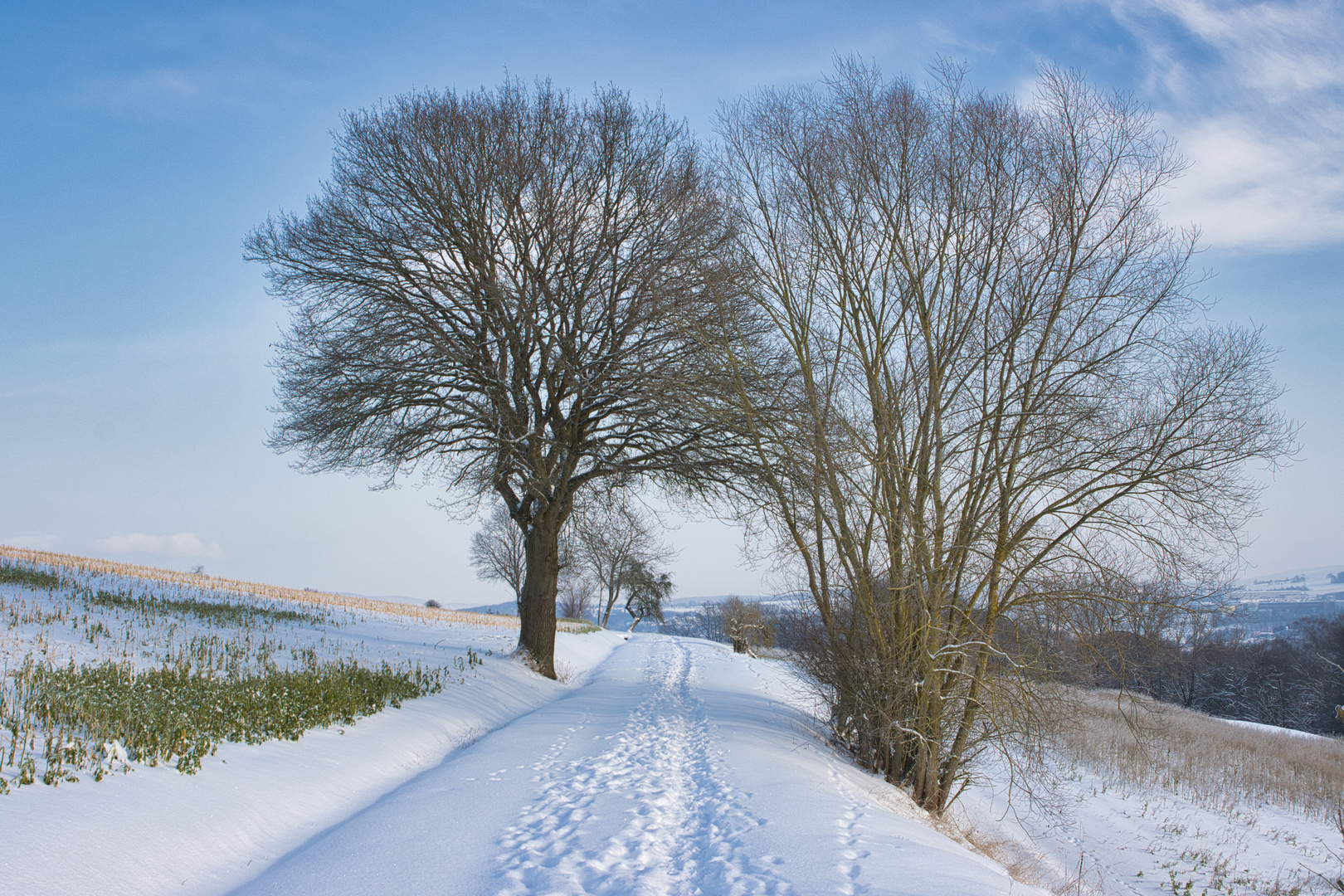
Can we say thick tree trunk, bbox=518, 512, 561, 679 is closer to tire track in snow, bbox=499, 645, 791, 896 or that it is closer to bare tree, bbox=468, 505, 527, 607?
tire track in snow, bbox=499, 645, 791, 896

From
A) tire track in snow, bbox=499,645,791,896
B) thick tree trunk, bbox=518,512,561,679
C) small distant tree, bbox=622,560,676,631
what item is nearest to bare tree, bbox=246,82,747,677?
thick tree trunk, bbox=518,512,561,679

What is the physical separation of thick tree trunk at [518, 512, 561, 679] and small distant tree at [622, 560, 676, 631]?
122 feet

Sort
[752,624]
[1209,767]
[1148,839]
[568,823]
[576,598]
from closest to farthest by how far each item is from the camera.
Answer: [568,823]
[1148,839]
[752,624]
[1209,767]
[576,598]

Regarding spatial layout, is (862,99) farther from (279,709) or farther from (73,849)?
(73,849)

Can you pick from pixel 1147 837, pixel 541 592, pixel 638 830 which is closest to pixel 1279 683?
pixel 1147 837

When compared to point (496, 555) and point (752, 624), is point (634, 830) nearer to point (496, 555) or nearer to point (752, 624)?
point (752, 624)

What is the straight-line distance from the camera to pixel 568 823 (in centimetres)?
539

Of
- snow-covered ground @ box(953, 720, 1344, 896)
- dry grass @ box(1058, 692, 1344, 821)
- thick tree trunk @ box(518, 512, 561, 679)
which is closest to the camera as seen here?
snow-covered ground @ box(953, 720, 1344, 896)

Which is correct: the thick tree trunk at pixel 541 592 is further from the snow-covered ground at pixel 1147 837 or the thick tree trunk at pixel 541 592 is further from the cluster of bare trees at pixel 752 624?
the snow-covered ground at pixel 1147 837

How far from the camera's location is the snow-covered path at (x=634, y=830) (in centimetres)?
432

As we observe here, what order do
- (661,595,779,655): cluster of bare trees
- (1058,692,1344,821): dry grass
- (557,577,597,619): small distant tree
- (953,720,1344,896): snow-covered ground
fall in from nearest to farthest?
(953,720,1344,896): snow-covered ground → (661,595,779,655): cluster of bare trees → (1058,692,1344,821): dry grass → (557,577,597,619): small distant tree

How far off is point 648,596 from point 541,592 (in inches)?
1820

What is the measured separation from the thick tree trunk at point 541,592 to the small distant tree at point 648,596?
3716 cm

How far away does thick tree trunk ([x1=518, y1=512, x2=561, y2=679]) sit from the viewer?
15.0 m
